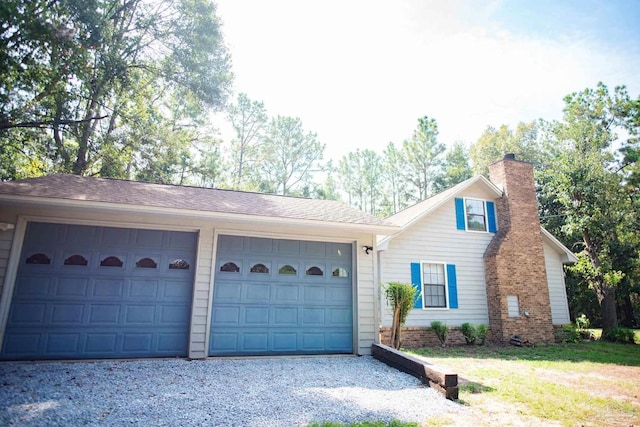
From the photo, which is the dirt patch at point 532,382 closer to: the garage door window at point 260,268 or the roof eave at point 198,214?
the roof eave at point 198,214

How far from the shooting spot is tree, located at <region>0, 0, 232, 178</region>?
9508 mm

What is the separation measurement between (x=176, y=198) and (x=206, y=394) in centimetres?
425

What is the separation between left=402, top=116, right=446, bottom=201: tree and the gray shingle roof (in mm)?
19815

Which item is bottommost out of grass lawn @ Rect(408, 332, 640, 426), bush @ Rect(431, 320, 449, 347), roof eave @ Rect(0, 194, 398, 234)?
grass lawn @ Rect(408, 332, 640, 426)

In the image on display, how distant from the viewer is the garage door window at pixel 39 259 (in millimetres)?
6302

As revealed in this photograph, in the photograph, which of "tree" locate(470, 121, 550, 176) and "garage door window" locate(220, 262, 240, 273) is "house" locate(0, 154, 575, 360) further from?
Answer: "tree" locate(470, 121, 550, 176)

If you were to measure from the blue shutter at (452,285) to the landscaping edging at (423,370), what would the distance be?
16.1 ft

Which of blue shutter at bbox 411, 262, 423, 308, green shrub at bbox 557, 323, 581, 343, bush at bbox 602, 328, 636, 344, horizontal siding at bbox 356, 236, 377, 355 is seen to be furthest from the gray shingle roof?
bush at bbox 602, 328, 636, 344

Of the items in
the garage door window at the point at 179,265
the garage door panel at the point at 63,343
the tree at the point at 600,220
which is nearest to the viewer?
the garage door panel at the point at 63,343

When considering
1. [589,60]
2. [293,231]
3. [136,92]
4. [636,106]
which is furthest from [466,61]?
[636,106]

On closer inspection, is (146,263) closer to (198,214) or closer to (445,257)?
(198,214)

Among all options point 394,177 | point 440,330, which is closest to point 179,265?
point 440,330

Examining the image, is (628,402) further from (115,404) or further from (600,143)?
(600,143)

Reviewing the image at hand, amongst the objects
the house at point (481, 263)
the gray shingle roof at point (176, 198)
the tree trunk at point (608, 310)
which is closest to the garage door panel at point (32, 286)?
the gray shingle roof at point (176, 198)
